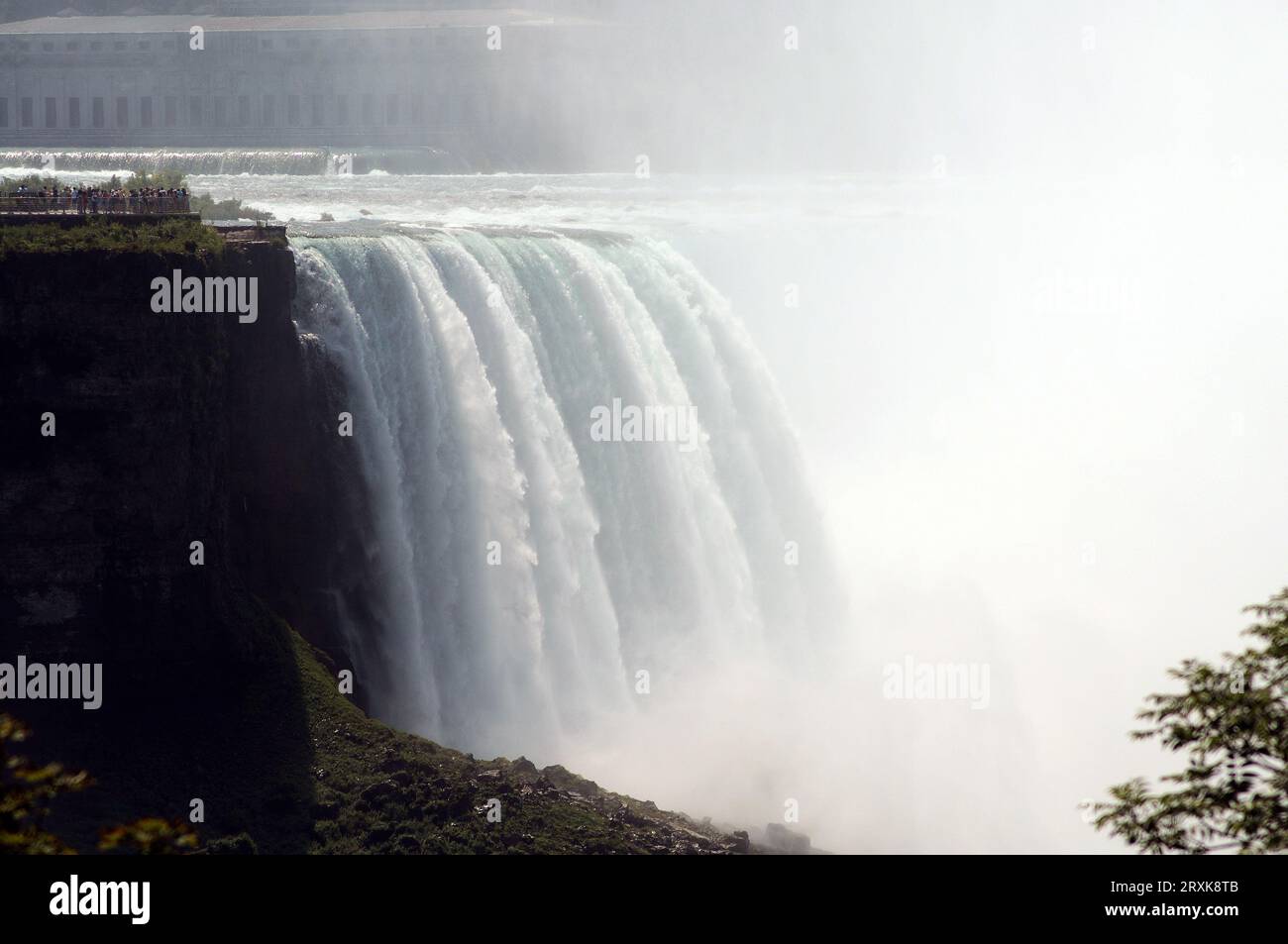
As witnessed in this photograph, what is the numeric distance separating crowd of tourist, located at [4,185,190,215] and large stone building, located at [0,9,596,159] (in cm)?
6707

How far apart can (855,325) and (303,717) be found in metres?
39.7

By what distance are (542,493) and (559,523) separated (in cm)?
73

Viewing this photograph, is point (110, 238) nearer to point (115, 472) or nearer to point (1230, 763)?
point (115, 472)

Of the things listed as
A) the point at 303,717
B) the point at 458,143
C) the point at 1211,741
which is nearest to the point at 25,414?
the point at 303,717

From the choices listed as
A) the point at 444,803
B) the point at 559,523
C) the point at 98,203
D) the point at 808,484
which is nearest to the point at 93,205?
the point at 98,203

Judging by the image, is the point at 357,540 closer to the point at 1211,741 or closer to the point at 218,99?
the point at 1211,741

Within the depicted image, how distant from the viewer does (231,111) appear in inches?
4028

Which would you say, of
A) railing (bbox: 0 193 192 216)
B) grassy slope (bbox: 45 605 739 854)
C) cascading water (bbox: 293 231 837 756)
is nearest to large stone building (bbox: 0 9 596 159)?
cascading water (bbox: 293 231 837 756)

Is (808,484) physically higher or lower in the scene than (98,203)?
lower

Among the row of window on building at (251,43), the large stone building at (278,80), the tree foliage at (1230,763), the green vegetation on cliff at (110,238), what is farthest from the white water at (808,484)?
the row of window on building at (251,43)

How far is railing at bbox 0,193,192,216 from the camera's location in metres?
32.4

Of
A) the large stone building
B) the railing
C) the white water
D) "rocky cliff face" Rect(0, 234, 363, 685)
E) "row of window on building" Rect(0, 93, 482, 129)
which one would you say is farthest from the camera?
the large stone building

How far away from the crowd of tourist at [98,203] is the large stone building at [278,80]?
220 feet

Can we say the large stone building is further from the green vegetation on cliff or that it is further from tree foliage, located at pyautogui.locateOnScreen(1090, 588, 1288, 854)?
tree foliage, located at pyautogui.locateOnScreen(1090, 588, 1288, 854)
